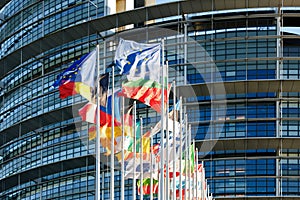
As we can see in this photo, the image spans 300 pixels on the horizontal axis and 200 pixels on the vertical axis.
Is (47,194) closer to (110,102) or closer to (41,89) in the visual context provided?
(41,89)

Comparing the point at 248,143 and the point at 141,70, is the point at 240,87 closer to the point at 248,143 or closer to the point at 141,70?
the point at 248,143

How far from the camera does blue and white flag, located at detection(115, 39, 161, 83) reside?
4172cm

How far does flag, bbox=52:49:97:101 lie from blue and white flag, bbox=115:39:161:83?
12.8 feet

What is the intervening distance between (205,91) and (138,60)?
106ft

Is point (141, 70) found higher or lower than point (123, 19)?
lower

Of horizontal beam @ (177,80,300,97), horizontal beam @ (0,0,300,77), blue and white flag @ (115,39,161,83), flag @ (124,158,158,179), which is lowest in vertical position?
flag @ (124,158,158,179)

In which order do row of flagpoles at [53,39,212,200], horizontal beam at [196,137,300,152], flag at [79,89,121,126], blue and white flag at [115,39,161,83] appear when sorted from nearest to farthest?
row of flagpoles at [53,39,212,200]
flag at [79,89,121,126]
blue and white flag at [115,39,161,83]
horizontal beam at [196,137,300,152]

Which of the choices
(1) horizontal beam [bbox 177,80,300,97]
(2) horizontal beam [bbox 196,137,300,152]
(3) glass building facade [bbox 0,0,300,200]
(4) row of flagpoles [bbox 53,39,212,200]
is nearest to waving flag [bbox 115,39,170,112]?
(4) row of flagpoles [bbox 53,39,212,200]

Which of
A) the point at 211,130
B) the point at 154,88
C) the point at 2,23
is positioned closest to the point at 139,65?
the point at 154,88

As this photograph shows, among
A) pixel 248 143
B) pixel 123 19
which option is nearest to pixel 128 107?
pixel 248 143

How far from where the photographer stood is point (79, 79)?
37.2 metres

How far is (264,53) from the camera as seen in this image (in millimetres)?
73938

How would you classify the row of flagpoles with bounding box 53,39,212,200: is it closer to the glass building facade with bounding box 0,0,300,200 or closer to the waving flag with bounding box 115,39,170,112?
the waving flag with bounding box 115,39,170,112

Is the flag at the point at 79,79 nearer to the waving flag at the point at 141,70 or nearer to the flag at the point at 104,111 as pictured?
the flag at the point at 104,111
